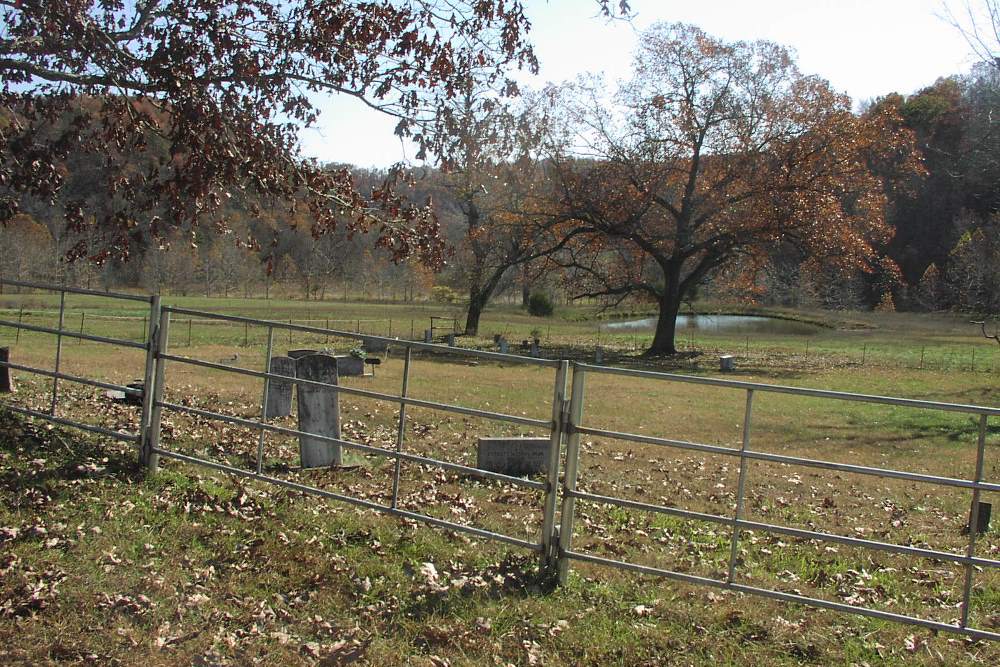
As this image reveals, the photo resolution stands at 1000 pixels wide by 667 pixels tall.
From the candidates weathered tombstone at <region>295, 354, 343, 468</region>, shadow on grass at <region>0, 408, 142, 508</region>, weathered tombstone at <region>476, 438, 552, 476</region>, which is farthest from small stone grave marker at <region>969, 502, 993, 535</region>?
shadow on grass at <region>0, 408, 142, 508</region>

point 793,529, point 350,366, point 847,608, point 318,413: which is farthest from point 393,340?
point 350,366

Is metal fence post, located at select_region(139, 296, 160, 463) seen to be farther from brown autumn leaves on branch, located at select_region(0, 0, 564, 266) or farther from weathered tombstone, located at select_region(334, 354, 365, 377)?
weathered tombstone, located at select_region(334, 354, 365, 377)

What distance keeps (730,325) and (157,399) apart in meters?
58.3

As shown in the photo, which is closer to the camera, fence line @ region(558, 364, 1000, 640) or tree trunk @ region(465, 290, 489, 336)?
fence line @ region(558, 364, 1000, 640)

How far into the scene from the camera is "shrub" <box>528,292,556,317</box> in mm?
60375

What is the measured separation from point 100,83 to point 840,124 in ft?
103

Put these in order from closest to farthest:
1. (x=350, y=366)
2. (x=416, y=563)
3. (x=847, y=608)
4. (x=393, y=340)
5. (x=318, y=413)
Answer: (x=847, y=608)
(x=416, y=563)
(x=393, y=340)
(x=318, y=413)
(x=350, y=366)

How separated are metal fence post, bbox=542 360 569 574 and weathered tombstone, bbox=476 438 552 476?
4.57 meters

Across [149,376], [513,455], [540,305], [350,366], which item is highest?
[540,305]

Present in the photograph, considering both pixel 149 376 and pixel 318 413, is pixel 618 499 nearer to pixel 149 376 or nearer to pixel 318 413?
pixel 149 376

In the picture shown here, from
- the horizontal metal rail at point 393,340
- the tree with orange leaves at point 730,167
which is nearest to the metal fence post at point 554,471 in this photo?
the horizontal metal rail at point 393,340

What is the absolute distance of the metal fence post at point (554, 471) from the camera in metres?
5.31

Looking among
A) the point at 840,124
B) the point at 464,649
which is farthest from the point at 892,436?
the point at 840,124

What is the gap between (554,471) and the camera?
17.5ft
